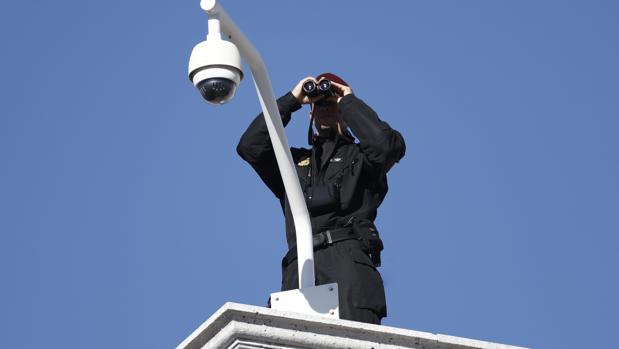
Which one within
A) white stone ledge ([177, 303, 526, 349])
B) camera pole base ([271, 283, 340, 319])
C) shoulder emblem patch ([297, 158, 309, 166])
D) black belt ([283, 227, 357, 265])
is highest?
shoulder emblem patch ([297, 158, 309, 166])

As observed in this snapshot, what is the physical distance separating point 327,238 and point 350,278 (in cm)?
42

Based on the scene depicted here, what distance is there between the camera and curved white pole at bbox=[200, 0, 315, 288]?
12.6 m

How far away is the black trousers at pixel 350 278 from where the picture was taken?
512 inches

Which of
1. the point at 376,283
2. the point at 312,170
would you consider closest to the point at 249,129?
the point at 312,170

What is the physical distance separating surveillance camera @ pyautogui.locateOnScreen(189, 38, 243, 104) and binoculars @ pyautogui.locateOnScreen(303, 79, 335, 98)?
2351 mm

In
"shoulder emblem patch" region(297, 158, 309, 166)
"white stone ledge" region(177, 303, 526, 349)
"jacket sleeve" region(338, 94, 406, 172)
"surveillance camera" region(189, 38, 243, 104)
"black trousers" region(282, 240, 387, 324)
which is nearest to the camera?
"white stone ledge" region(177, 303, 526, 349)

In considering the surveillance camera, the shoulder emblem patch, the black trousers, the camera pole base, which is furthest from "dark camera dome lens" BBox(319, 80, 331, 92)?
the surveillance camera

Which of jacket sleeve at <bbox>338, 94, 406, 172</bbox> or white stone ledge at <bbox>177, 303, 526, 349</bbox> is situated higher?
jacket sleeve at <bbox>338, 94, 406, 172</bbox>

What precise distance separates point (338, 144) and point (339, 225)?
80 centimetres

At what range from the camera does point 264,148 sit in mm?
13977

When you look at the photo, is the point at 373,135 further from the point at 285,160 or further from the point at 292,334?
the point at 292,334

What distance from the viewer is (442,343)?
10914mm

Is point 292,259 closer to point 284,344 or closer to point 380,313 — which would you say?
point 380,313

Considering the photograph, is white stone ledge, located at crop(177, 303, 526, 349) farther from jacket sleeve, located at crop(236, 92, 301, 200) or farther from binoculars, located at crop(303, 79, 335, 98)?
binoculars, located at crop(303, 79, 335, 98)
